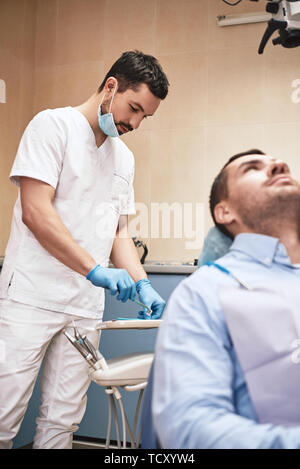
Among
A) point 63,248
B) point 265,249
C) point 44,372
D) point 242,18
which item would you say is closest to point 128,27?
point 242,18

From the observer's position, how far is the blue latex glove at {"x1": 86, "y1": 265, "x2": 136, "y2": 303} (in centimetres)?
139

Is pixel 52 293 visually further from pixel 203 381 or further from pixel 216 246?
pixel 203 381

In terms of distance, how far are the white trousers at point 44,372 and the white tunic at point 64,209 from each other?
46 millimetres

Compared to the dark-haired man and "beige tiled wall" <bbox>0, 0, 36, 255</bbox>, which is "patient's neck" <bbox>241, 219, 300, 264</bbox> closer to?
the dark-haired man

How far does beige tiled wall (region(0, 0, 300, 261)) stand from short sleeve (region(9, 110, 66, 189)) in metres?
1.39

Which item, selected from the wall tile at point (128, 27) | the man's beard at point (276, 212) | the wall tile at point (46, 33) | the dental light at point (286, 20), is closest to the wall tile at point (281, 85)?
the wall tile at point (128, 27)

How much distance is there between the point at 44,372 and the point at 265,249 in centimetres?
95

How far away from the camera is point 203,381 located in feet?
2.25

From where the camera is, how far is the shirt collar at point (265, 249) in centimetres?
89

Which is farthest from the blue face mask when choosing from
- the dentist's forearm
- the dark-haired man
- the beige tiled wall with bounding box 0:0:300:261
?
the beige tiled wall with bounding box 0:0:300:261

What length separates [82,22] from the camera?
3.12m

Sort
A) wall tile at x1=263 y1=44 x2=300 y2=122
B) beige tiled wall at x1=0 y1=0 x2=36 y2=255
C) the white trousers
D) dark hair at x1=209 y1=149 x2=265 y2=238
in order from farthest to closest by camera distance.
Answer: beige tiled wall at x1=0 y1=0 x2=36 y2=255, wall tile at x1=263 y1=44 x2=300 y2=122, the white trousers, dark hair at x1=209 y1=149 x2=265 y2=238

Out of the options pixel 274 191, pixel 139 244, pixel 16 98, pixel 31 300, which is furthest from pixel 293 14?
pixel 16 98

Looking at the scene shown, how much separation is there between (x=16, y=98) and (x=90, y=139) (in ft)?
5.18
